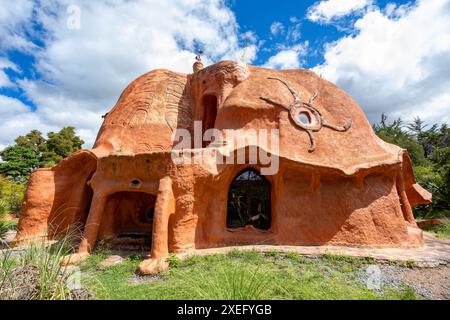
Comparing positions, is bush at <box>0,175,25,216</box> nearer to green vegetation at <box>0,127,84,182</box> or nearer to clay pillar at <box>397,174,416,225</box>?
green vegetation at <box>0,127,84,182</box>

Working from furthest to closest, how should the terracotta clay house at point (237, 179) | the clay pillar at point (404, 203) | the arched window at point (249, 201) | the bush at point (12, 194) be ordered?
the bush at point (12, 194) → the clay pillar at point (404, 203) → the arched window at point (249, 201) → the terracotta clay house at point (237, 179)

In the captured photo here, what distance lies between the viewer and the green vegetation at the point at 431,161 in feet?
52.0

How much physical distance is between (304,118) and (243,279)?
6941mm

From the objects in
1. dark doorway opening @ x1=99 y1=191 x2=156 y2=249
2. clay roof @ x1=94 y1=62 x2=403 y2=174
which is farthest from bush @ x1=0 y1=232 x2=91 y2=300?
clay roof @ x1=94 y1=62 x2=403 y2=174

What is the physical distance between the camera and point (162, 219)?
6.49 metres

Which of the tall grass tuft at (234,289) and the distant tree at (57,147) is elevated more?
the distant tree at (57,147)

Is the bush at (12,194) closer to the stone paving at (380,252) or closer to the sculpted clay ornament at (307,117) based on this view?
the stone paving at (380,252)

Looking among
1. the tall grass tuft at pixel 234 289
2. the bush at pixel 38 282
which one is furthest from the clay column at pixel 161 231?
the tall grass tuft at pixel 234 289

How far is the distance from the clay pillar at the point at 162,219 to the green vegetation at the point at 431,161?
1653cm

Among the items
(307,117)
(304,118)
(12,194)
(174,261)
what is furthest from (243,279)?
A: (12,194)
